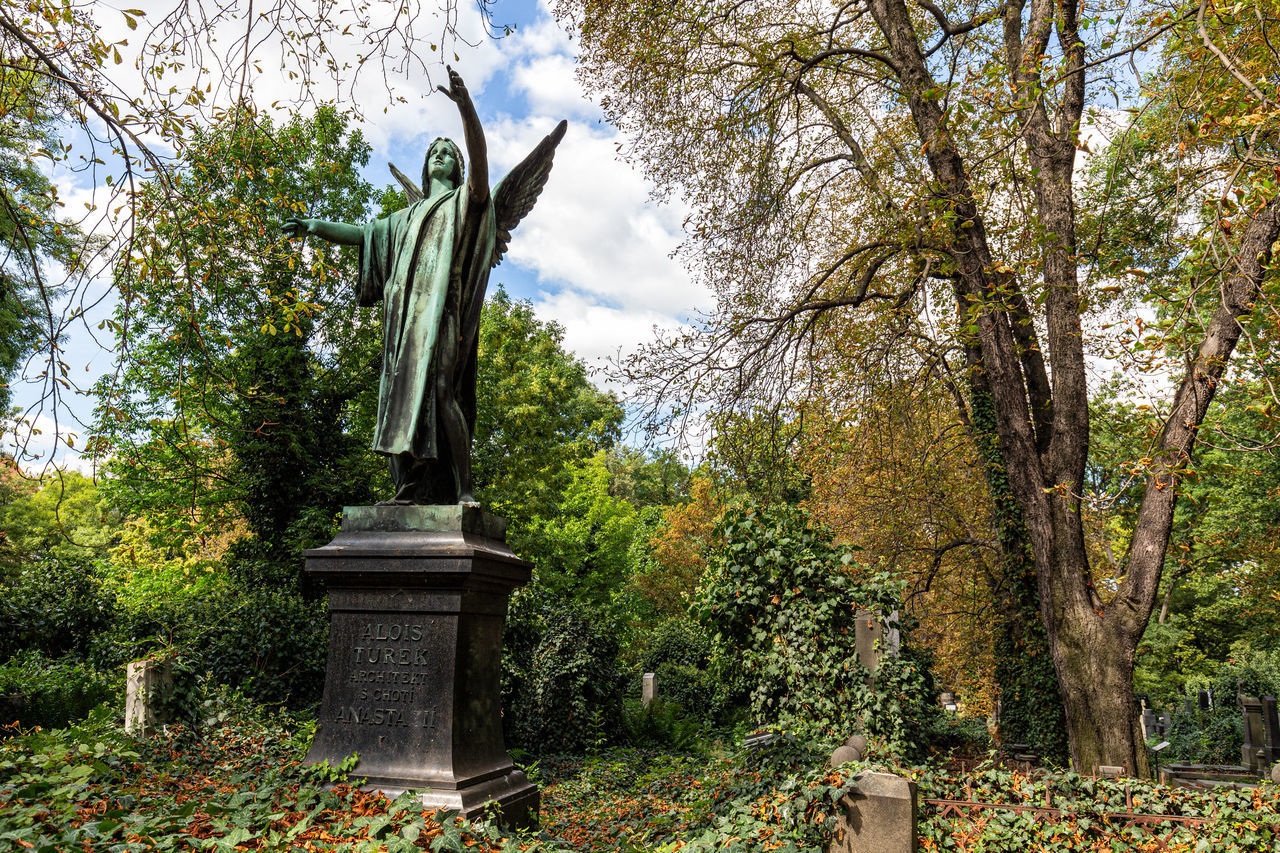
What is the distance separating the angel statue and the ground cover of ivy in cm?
168

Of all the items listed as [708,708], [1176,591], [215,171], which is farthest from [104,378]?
[1176,591]

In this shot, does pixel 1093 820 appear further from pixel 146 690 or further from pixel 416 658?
pixel 146 690

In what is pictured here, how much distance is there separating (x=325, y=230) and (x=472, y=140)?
3.95 ft

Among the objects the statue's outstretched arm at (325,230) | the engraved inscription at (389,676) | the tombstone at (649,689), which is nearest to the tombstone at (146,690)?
the engraved inscription at (389,676)

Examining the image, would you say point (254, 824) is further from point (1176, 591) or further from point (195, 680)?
point (1176, 591)

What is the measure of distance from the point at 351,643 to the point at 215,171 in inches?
137

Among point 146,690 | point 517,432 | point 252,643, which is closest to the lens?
point 146,690

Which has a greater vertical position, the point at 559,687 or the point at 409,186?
the point at 409,186

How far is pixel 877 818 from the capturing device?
415cm

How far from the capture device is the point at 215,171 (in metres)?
5.41

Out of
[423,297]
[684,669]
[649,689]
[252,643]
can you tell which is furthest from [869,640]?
[684,669]

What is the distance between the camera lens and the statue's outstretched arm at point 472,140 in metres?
4.16

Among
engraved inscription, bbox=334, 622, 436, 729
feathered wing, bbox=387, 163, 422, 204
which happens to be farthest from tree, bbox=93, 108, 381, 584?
engraved inscription, bbox=334, 622, 436, 729

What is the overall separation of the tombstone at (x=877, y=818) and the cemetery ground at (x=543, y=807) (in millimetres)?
80
